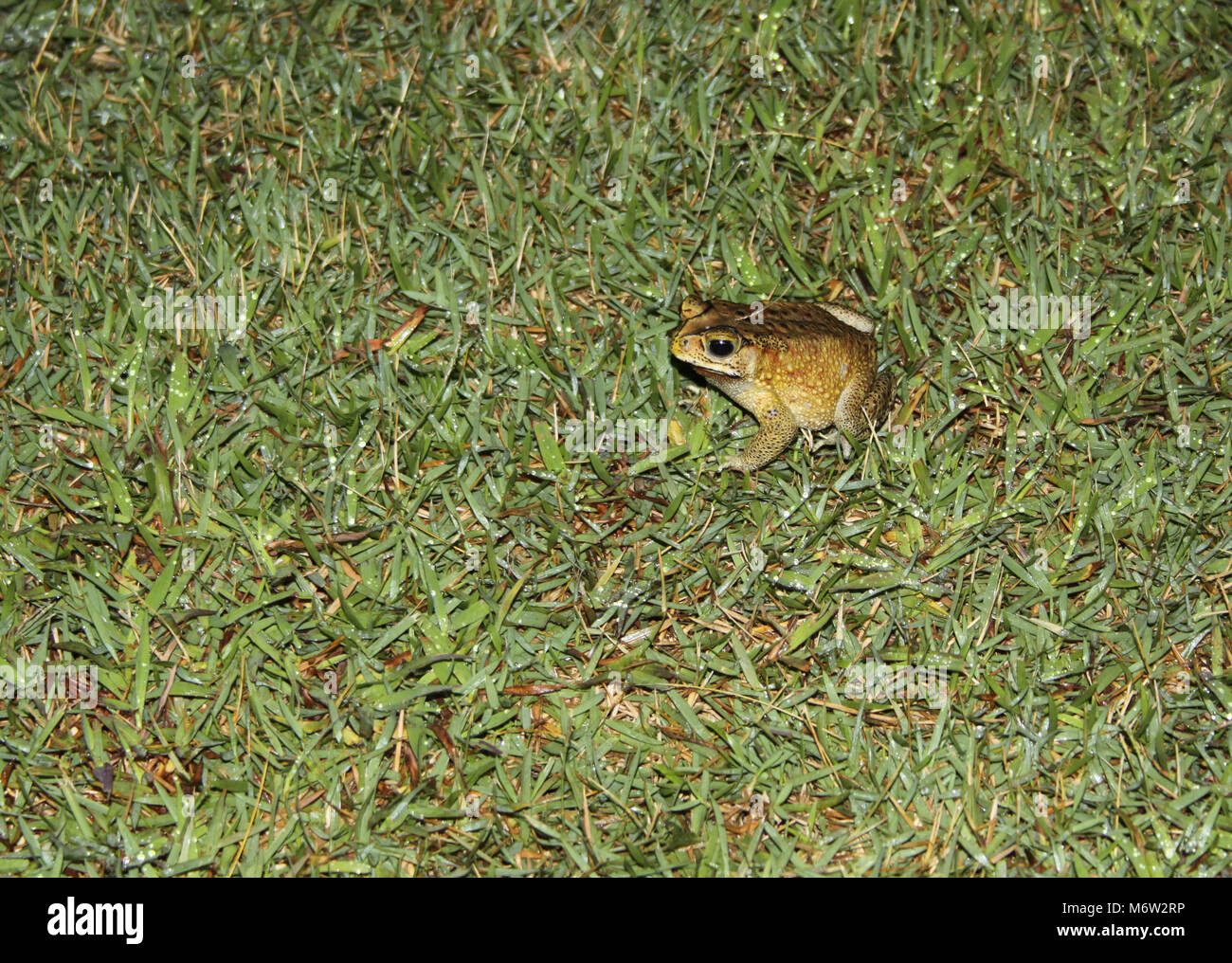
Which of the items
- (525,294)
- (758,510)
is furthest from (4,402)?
(758,510)

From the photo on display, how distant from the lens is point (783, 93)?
5199 mm

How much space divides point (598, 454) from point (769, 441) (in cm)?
70

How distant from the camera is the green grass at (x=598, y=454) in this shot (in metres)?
3.54

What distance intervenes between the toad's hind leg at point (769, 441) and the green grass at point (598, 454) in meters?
0.11

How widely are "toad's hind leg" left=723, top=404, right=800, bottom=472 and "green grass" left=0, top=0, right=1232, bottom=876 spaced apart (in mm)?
112

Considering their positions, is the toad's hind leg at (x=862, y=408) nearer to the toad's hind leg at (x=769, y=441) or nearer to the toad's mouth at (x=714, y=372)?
the toad's hind leg at (x=769, y=441)

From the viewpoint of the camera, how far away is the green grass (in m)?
3.54

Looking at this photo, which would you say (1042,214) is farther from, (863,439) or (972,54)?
(863,439)

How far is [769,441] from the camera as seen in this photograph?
13.5 ft

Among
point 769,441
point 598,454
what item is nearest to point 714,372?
point 769,441

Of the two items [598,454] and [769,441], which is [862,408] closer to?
[769,441]

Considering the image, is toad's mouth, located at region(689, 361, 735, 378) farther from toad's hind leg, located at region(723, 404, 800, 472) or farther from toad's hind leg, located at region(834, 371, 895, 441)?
toad's hind leg, located at region(834, 371, 895, 441)

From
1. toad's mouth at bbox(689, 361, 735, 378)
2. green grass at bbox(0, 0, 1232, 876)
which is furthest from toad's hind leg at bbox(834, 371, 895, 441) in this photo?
toad's mouth at bbox(689, 361, 735, 378)

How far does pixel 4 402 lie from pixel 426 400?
5.88 ft
